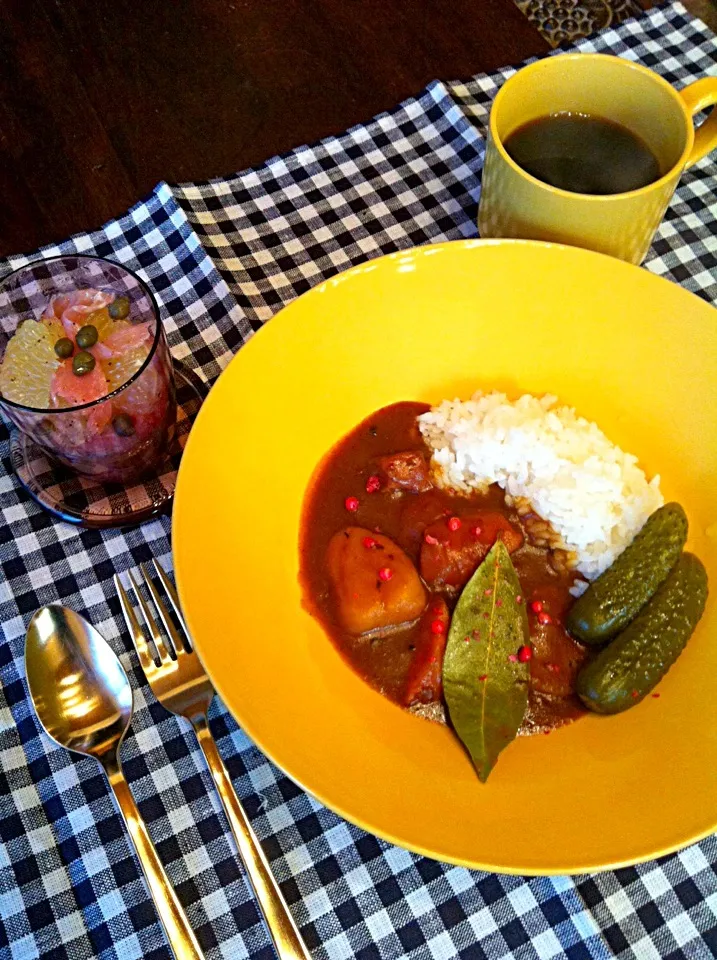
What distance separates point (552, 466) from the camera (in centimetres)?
157

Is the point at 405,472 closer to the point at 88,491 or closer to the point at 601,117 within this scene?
the point at 88,491

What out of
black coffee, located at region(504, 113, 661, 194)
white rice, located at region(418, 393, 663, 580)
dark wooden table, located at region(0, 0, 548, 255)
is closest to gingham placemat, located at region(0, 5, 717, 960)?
white rice, located at region(418, 393, 663, 580)

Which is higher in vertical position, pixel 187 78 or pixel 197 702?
pixel 187 78

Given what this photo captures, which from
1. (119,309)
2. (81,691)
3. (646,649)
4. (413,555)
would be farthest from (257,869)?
(119,309)

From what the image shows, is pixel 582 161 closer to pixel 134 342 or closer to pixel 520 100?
pixel 520 100

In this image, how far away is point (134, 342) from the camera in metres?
1.40

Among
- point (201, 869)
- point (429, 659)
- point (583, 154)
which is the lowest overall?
point (201, 869)

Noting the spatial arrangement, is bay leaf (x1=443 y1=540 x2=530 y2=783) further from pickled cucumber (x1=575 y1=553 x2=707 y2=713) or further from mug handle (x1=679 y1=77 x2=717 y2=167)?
mug handle (x1=679 y1=77 x2=717 y2=167)

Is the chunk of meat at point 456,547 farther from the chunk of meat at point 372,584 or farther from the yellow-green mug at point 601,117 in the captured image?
the yellow-green mug at point 601,117

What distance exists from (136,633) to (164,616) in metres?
0.06

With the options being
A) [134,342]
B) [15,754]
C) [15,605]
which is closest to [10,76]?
[134,342]

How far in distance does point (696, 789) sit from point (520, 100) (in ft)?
4.36

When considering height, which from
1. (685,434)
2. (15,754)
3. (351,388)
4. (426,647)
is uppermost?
(685,434)

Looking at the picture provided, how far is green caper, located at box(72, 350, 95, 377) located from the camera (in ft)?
4.39
